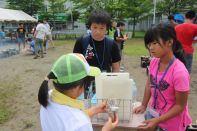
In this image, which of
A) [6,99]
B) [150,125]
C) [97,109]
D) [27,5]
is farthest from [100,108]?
[27,5]

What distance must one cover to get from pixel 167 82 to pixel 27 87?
614 cm

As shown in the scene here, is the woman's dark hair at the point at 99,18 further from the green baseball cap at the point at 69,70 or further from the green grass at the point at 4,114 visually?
the green grass at the point at 4,114

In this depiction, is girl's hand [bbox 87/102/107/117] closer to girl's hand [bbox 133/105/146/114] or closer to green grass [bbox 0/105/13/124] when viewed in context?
girl's hand [bbox 133/105/146/114]

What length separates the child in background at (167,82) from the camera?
2.19 metres

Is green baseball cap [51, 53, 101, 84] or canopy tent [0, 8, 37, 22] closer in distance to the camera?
green baseball cap [51, 53, 101, 84]

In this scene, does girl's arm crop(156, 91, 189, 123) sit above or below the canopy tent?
below

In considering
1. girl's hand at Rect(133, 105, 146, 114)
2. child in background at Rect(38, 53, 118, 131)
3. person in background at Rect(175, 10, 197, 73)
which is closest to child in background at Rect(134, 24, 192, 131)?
girl's hand at Rect(133, 105, 146, 114)

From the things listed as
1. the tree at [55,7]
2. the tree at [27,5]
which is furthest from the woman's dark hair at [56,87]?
the tree at [27,5]

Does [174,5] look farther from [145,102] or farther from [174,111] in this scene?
[174,111]

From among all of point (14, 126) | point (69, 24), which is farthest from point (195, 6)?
point (14, 126)

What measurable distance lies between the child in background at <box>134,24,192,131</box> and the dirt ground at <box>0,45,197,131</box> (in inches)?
116

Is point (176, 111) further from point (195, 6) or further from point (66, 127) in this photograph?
point (195, 6)

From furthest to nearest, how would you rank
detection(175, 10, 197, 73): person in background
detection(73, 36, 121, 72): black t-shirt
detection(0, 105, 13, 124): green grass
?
detection(175, 10, 197, 73): person in background < detection(0, 105, 13, 124): green grass < detection(73, 36, 121, 72): black t-shirt

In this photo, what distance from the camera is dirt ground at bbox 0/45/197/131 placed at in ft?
17.1
